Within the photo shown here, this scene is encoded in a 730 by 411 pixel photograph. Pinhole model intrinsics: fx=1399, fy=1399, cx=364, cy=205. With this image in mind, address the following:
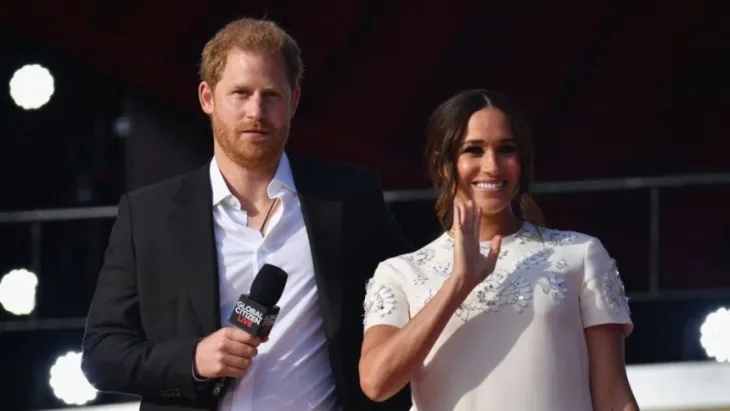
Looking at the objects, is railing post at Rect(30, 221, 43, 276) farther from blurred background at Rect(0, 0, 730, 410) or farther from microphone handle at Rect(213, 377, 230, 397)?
microphone handle at Rect(213, 377, 230, 397)

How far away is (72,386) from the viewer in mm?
5371

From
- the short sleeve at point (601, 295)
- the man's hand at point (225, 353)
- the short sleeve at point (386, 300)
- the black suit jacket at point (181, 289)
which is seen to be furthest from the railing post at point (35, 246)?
the short sleeve at point (601, 295)

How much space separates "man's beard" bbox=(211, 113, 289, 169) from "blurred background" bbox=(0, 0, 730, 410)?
130 inches

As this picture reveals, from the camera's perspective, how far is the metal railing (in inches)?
227

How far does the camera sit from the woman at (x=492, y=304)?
217cm

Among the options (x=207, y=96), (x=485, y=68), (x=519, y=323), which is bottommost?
(x=519, y=323)

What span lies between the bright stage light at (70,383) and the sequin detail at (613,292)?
3387 millimetres

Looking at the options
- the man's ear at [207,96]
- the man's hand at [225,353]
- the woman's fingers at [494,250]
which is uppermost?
the man's ear at [207,96]

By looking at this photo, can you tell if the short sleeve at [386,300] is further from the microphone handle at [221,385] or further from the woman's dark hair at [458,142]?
the microphone handle at [221,385]

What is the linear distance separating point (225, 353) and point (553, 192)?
12.9ft

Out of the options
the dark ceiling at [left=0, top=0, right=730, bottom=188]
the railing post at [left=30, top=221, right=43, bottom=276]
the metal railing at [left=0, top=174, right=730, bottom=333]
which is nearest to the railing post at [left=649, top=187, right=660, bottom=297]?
the metal railing at [left=0, top=174, right=730, bottom=333]

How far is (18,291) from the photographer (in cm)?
593

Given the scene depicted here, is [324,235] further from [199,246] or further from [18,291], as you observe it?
[18,291]

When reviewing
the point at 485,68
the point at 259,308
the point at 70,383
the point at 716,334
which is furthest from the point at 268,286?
the point at 485,68
